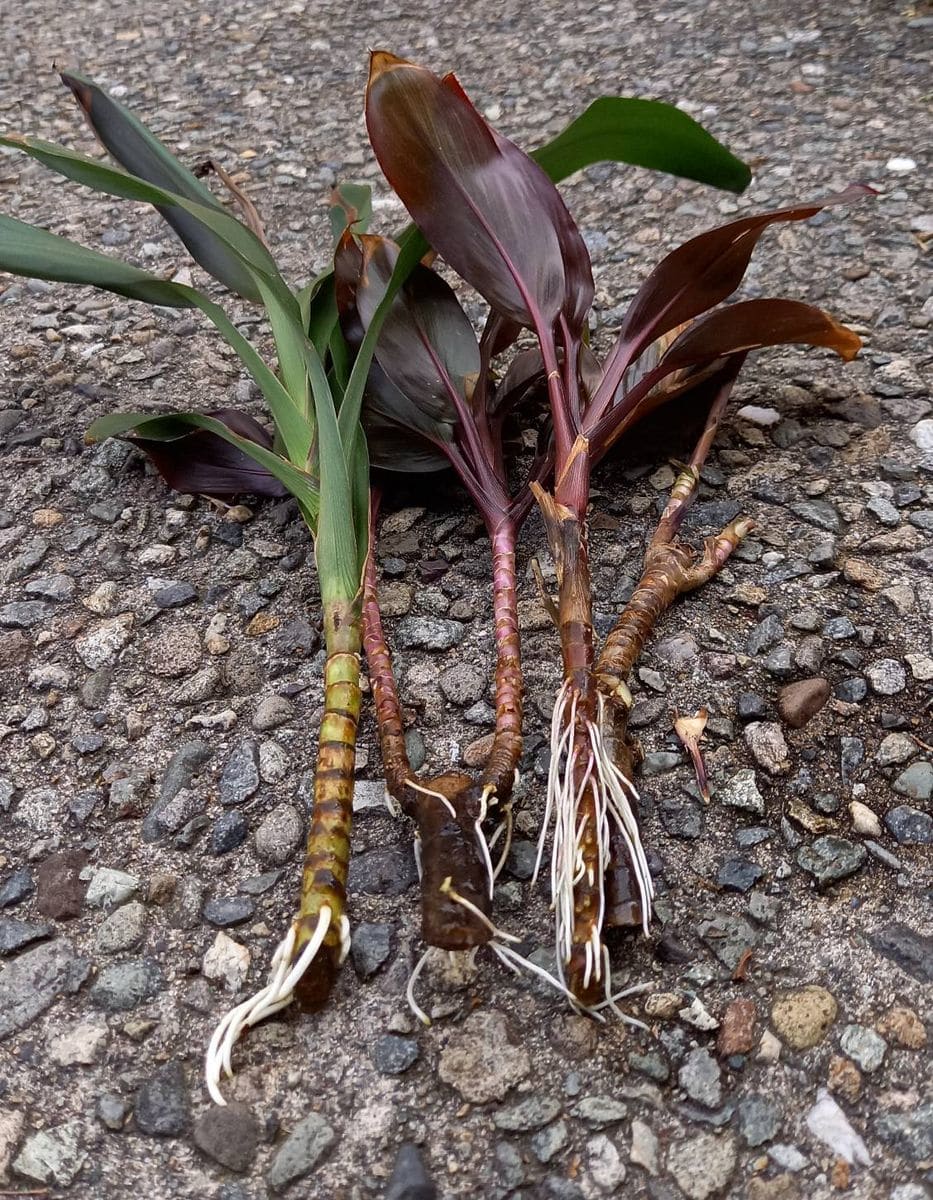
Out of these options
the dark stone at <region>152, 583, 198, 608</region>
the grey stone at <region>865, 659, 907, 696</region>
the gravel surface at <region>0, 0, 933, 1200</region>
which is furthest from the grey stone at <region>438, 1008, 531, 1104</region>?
the dark stone at <region>152, 583, 198, 608</region>

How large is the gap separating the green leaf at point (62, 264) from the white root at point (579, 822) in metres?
0.81

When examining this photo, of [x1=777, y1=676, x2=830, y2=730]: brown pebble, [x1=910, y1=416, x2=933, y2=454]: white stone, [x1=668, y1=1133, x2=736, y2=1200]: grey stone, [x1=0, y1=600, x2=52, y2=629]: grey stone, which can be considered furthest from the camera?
[x1=910, y1=416, x2=933, y2=454]: white stone

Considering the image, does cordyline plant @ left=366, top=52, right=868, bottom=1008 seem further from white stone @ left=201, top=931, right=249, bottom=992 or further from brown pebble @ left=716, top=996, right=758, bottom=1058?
white stone @ left=201, top=931, right=249, bottom=992

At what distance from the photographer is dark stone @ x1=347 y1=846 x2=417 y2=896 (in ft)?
3.37

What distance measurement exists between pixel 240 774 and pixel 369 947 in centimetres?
26

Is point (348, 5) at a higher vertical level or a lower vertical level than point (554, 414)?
higher

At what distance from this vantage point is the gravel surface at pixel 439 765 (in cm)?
86

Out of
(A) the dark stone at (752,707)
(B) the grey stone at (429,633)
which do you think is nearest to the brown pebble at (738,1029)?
(A) the dark stone at (752,707)

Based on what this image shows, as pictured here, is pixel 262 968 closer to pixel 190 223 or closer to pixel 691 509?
pixel 691 509

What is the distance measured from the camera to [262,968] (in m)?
0.97

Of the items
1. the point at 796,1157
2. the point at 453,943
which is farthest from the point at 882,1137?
the point at 453,943

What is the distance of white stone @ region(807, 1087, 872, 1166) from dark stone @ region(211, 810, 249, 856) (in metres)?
0.58

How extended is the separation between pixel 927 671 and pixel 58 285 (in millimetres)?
1655

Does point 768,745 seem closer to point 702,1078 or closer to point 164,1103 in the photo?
point 702,1078
